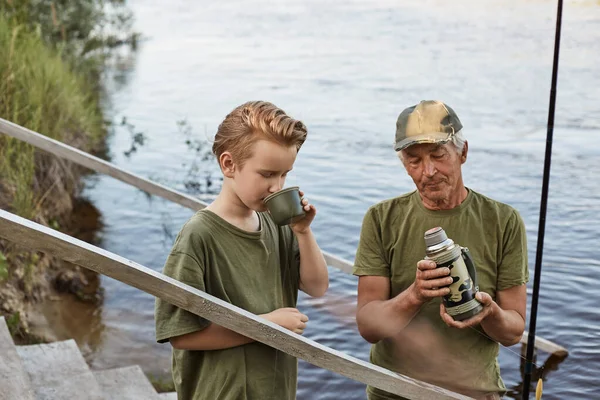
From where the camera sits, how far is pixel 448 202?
242cm

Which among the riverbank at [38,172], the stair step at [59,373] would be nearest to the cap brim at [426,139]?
A: the stair step at [59,373]

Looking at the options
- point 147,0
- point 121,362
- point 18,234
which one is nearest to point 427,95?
point 121,362

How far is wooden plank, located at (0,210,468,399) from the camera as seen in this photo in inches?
75.3

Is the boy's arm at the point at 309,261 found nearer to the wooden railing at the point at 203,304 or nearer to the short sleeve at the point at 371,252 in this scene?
the short sleeve at the point at 371,252

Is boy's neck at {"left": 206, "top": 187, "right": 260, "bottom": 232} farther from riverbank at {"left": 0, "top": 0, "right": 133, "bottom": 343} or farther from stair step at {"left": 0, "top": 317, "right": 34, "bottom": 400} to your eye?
riverbank at {"left": 0, "top": 0, "right": 133, "bottom": 343}

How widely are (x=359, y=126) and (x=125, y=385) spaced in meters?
6.44

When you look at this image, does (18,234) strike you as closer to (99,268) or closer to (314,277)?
(99,268)

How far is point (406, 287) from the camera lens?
2.46 m

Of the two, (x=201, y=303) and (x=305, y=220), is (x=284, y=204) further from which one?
(x=201, y=303)

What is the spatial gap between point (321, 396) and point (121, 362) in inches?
44.5

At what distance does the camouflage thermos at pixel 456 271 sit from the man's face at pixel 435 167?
0.80 ft

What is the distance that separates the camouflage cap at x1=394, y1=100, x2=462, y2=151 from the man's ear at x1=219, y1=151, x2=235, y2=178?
0.41 m

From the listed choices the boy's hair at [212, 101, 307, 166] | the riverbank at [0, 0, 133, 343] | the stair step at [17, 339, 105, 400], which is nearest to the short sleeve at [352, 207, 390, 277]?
the boy's hair at [212, 101, 307, 166]

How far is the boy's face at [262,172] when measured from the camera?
2266mm
